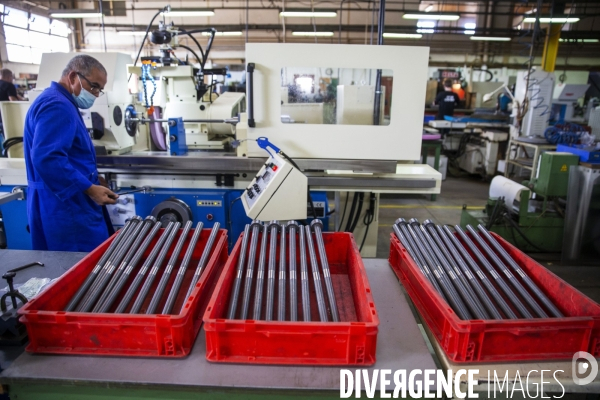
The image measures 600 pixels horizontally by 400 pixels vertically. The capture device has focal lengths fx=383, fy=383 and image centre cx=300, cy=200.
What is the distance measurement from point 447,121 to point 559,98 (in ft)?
4.75

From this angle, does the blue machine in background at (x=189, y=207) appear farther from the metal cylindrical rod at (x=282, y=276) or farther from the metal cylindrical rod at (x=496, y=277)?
the metal cylindrical rod at (x=496, y=277)

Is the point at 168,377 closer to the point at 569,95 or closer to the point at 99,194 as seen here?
the point at 99,194

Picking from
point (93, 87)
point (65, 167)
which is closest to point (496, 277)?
point (65, 167)

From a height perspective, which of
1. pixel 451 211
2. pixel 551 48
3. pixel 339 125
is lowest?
pixel 451 211

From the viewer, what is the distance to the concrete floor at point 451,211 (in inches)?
113

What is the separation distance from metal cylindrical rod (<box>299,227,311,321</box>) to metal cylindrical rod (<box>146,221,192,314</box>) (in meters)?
0.36

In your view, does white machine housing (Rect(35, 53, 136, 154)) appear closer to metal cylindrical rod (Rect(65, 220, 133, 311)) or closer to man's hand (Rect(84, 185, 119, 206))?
man's hand (Rect(84, 185, 119, 206))

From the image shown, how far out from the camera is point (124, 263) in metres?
1.09

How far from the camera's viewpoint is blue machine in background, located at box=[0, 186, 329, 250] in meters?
2.03

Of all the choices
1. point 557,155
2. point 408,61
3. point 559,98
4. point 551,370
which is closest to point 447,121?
point 559,98

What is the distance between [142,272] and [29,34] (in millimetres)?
8672

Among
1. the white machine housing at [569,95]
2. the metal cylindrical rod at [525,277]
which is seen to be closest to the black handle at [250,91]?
the metal cylindrical rod at [525,277]

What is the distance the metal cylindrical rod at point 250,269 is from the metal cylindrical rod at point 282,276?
8 cm

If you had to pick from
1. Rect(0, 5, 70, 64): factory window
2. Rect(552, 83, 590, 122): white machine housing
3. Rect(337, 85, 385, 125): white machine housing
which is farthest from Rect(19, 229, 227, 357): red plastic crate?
Rect(0, 5, 70, 64): factory window
